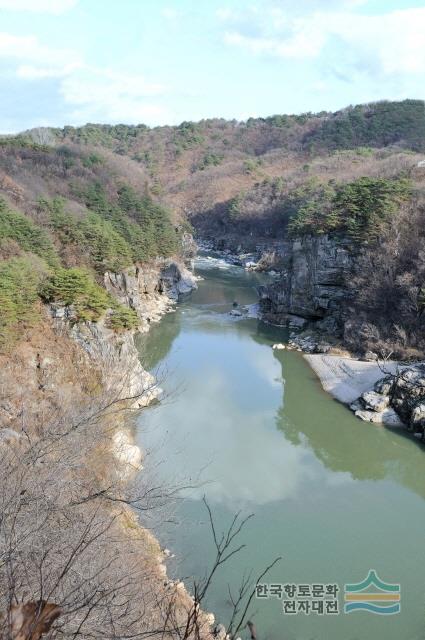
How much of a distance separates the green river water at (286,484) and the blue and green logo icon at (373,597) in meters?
0.14

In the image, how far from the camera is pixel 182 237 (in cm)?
4122

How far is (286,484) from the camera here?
12.5 meters

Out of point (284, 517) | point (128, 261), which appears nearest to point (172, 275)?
point (128, 261)

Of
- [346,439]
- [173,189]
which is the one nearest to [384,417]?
[346,439]

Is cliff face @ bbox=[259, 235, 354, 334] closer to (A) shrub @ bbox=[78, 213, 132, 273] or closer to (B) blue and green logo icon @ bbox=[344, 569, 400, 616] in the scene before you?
(A) shrub @ bbox=[78, 213, 132, 273]

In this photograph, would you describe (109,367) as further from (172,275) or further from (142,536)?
(172,275)

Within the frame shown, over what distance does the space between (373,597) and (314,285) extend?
18.8 metres

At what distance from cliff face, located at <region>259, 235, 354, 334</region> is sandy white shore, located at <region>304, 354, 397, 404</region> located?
3.72 m

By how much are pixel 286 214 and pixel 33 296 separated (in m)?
38.5

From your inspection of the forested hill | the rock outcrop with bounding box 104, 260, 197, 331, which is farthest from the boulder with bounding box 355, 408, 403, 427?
the rock outcrop with bounding box 104, 260, 197, 331

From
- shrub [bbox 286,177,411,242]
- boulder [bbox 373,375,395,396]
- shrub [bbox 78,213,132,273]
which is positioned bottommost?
boulder [bbox 373,375,395,396]

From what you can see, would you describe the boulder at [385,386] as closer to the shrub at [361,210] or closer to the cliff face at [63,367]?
the cliff face at [63,367]

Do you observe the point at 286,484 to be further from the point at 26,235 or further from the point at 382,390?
the point at 26,235

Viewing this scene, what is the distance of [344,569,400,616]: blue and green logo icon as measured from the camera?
867 cm
